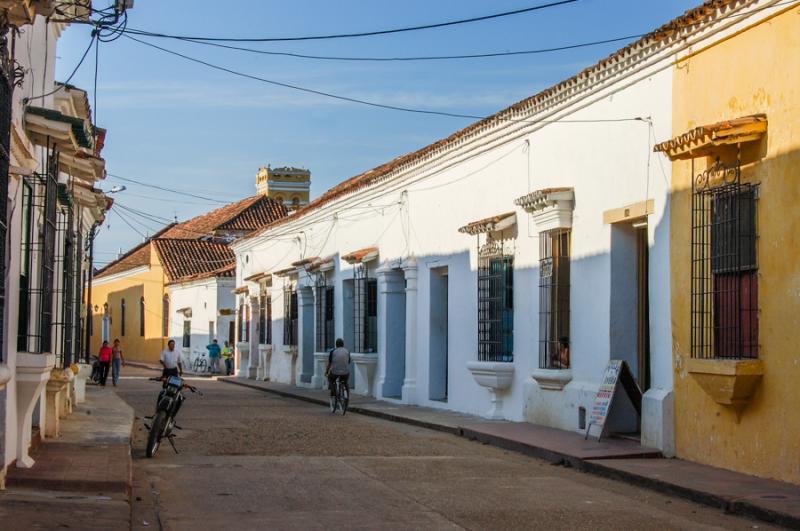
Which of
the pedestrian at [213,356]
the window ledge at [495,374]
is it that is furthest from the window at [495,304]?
the pedestrian at [213,356]

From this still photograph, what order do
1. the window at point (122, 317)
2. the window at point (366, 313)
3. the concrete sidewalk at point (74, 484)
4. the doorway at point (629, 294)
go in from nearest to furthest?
the concrete sidewalk at point (74, 484)
the doorway at point (629, 294)
the window at point (366, 313)
the window at point (122, 317)

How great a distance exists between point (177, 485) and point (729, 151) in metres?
6.50

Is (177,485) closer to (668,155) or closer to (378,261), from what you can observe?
(668,155)

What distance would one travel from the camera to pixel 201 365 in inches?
1839

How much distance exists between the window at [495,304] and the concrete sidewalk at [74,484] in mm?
6328

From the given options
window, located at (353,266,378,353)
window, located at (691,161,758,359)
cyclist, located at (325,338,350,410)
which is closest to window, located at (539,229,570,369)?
window, located at (691,161,758,359)

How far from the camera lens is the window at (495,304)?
61.5 feet

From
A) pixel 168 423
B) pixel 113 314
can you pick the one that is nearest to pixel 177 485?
pixel 168 423

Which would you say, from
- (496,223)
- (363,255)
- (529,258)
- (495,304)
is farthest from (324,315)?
(529,258)

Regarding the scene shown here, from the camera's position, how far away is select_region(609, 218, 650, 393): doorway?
15.0 meters

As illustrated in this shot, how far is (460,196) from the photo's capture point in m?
21.0

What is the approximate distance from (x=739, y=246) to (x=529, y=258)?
6176mm

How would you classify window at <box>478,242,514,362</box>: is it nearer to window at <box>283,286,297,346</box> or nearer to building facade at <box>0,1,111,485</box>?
building facade at <box>0,1,111,485</box>

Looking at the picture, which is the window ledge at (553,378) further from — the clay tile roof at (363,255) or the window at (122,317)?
the window at (122,317)
